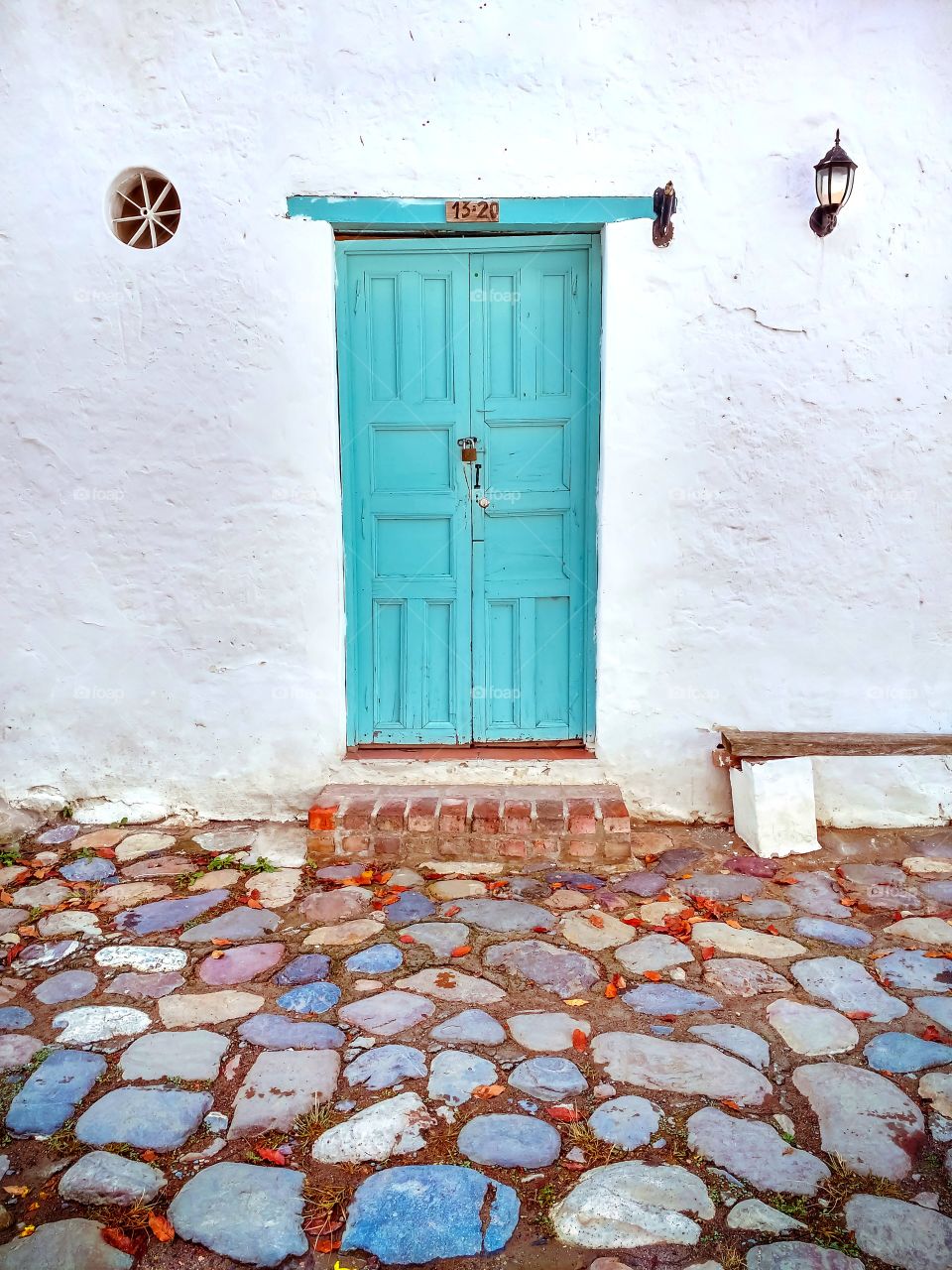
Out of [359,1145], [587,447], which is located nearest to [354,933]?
[359,1145]

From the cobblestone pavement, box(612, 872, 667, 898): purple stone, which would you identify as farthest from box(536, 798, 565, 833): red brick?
box(612, 872, 667, 898): purple stone

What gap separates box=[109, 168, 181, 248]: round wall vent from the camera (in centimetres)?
369

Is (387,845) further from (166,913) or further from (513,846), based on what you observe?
(166,913)

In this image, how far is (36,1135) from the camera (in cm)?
213

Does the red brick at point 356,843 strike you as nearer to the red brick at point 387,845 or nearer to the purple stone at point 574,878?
the red brick at point 387,845

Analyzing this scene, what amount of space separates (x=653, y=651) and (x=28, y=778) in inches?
109

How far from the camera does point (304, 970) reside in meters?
2.86

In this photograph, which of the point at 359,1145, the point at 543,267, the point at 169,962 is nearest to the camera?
the point at 359,1145

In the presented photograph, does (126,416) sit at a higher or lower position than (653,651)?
higher

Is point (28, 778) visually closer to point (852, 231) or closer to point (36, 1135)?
point (36, 1135)

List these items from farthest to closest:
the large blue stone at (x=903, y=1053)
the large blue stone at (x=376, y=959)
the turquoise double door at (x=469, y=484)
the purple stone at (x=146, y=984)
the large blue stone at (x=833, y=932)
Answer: the turquoise double door at (x=469, y=484) → the large blue stone at (x=833, y=932) → the large blue stone at (x=376, y=959) → the purple stone at (x=146, y=984) → the large blue stone at (x=903, y=1053)

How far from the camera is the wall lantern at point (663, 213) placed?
3588mm

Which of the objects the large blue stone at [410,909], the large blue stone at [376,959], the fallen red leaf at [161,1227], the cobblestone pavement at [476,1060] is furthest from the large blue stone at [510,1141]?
the large blue stone at [410,909]

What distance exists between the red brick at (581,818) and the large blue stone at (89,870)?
1.80m
